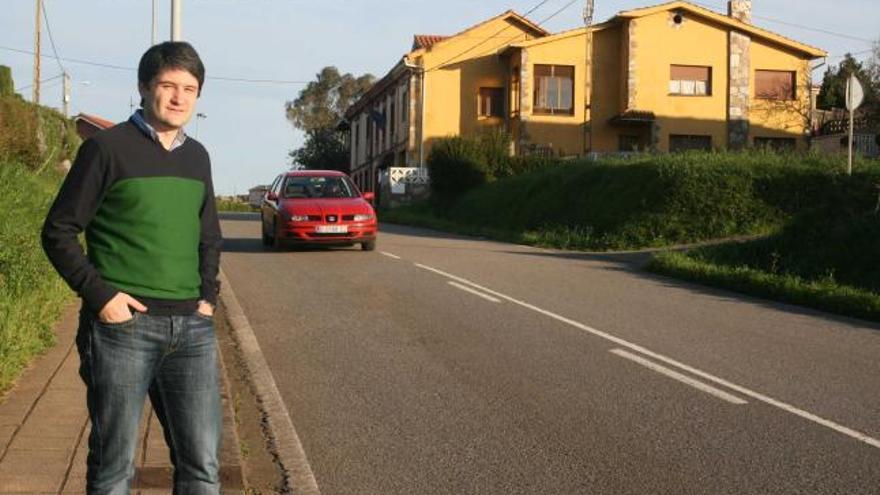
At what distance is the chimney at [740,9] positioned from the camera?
52594mm

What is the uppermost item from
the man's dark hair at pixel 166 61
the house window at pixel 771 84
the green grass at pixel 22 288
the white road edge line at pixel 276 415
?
the house window at pixel 771 84

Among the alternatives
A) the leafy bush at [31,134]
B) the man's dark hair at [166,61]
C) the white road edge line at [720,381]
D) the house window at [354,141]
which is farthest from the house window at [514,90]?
the man's dark hair at [166,61]

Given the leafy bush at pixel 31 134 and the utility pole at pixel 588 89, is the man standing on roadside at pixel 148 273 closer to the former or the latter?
the leafy bush at pixel 31 134

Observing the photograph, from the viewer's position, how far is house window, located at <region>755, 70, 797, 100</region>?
48.9m

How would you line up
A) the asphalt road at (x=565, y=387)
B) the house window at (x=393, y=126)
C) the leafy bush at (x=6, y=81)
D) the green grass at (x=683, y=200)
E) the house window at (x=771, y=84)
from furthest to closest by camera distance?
the house window at (x=393, y=126) → the house window at (x=771, y=84) → the green grass at (x=683, y=200) → the leafy bush at (x=6, y=81) → the asphalt road at (x=565, y=387)

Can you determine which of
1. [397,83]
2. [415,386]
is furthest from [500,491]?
[397,83]

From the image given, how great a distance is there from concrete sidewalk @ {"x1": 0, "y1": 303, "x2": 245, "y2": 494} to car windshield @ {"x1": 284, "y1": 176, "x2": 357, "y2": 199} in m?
14.2

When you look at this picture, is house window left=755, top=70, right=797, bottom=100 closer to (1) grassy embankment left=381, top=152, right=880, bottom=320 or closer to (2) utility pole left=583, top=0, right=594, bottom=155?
(2) utility pole left=583, top=0, right=594, bottom=155

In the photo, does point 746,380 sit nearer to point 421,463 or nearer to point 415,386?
point 415,386

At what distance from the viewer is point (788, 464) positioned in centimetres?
611

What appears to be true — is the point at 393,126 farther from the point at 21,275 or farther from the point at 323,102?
the point at 21,275

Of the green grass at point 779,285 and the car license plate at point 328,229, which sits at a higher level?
the car license plate at point 328,229

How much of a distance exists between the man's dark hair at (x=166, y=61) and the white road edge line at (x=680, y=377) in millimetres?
5280

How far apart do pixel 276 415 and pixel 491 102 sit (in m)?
44.9
